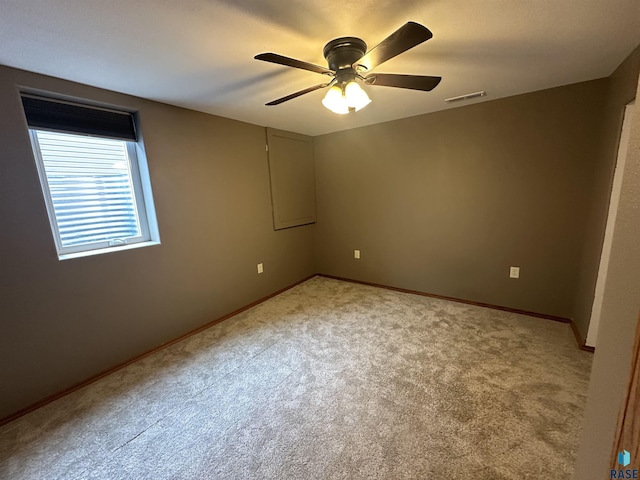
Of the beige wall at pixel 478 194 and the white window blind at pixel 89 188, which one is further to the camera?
the beige wall at pixel 478 194

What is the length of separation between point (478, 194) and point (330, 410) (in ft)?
8.45

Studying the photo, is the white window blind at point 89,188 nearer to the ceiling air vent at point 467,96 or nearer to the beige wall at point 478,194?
the beige wall at point 478,194

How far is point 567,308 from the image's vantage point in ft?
8.48

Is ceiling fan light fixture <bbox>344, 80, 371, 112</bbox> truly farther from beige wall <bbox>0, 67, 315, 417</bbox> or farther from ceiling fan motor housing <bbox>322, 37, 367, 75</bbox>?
beige wall <bbox>0, 67, 315, 417</bbox>

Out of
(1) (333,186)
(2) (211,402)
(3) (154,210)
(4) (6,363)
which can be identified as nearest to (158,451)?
(2) (211,402)

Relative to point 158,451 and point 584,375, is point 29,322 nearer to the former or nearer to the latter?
point 158,451

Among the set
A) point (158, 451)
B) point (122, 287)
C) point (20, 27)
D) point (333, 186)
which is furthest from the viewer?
point (333, 186)

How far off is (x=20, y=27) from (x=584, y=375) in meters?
3.91

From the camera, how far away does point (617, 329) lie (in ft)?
2.04

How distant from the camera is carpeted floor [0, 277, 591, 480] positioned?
4.43 feet

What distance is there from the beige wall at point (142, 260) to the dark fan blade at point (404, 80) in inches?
74.4

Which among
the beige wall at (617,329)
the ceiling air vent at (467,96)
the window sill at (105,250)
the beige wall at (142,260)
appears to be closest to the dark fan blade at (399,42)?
A: the beige wall at (617,329)

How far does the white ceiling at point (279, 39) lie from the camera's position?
3.97 ft

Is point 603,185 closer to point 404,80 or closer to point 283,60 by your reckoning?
point 404,80
